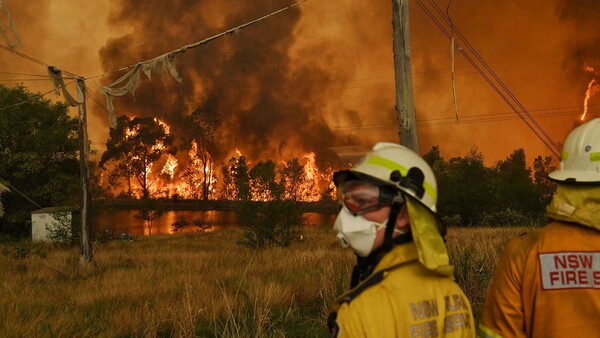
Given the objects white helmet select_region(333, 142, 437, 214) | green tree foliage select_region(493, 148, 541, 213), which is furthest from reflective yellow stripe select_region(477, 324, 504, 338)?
green tree foliage select_region(493, 148, 541, 213)

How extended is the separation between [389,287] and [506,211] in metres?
36.7

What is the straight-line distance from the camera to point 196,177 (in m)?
86.5

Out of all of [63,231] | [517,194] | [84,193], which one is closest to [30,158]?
[63,231]

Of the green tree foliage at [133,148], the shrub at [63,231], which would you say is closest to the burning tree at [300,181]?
the green tree foliage at [133,148]

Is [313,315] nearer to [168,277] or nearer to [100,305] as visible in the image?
[100,305]

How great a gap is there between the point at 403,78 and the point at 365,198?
218 inches

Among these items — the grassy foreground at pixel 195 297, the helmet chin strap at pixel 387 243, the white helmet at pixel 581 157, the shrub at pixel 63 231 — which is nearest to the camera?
the helmet chin strap at pixel 387 243

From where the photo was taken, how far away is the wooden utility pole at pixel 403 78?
277 inches

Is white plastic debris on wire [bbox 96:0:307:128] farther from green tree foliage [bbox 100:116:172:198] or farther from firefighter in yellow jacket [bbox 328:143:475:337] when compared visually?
green tree foliage [bbox 100:116:172:198]

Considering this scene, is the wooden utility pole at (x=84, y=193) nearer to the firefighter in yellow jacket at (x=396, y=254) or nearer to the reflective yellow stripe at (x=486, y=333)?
the reflective yellow stripe at (x=486, y=333)

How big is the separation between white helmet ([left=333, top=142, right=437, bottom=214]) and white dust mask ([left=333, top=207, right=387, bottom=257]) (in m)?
0.15

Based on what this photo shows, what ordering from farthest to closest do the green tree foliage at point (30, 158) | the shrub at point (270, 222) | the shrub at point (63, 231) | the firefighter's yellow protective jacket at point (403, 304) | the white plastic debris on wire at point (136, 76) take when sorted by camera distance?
the green tree foliage at point (30, 158), the shrub at point (63, 231), the shrub at point (270, 222), the white plastic debris on wire at point (136, 76), the firefighter's yellow protective jacket at point (403, 304)

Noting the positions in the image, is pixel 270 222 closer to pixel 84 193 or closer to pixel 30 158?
pixel 84 193

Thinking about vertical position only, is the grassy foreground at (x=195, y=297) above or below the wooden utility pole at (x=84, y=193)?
below
